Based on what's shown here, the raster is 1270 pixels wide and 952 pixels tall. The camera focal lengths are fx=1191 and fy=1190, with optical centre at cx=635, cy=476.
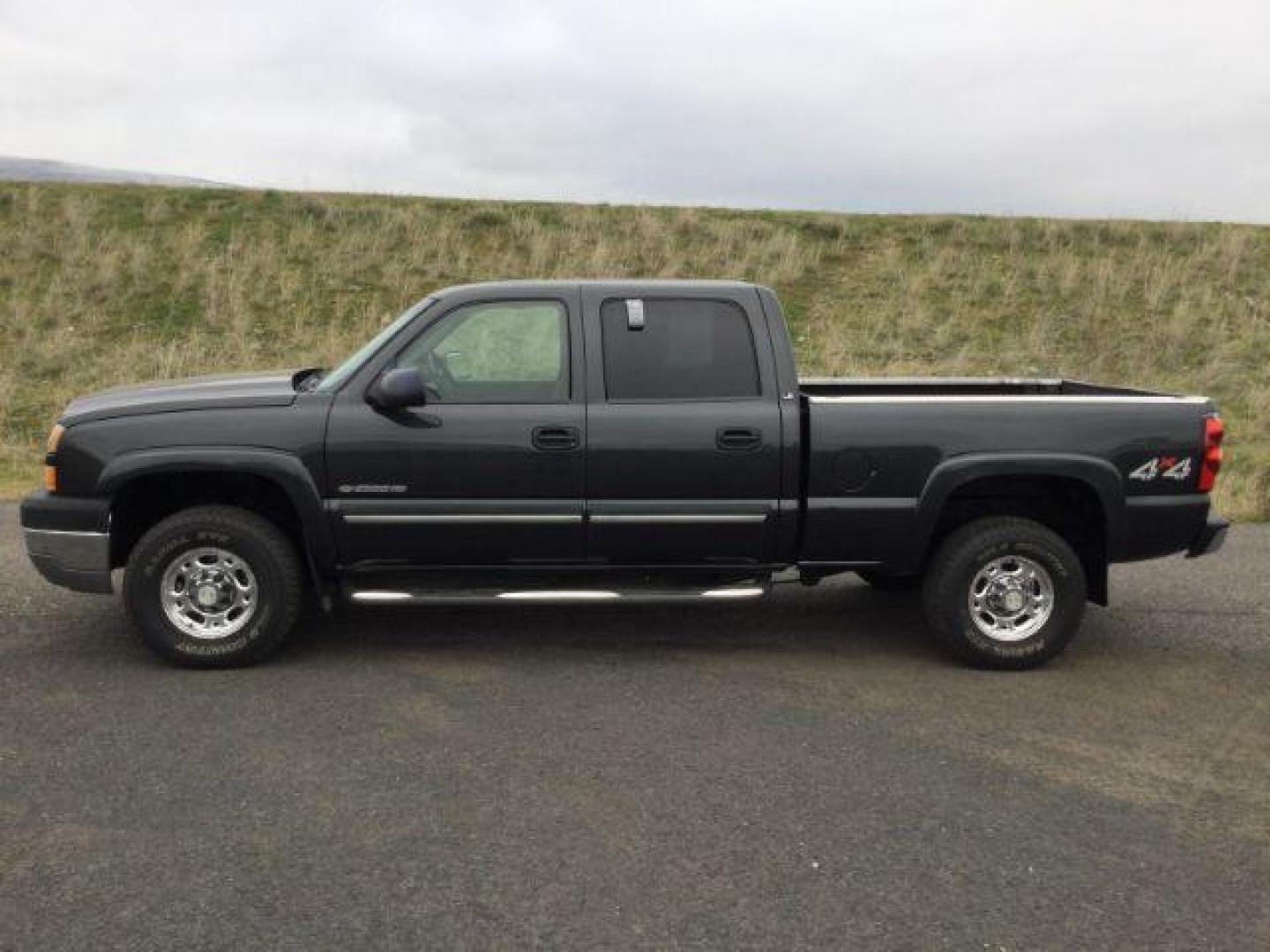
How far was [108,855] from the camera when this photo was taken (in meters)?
3.78

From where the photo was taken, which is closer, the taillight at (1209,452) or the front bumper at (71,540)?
the front bumper at (71,540)

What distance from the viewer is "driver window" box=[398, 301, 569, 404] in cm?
579

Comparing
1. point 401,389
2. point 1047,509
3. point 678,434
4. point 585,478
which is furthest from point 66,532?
point 1047,509

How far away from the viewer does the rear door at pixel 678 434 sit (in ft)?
18.8

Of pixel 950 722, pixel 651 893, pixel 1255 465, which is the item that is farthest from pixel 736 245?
pixel 651 893

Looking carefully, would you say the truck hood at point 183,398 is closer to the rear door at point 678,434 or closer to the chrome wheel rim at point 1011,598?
the rear door at point 678,434

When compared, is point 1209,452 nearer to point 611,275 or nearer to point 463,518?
point 463,518

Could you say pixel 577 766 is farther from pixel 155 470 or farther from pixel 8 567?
pixel 8 567

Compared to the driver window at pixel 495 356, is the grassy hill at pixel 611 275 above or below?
above

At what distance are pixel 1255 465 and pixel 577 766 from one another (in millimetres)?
11480

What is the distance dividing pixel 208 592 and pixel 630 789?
8.32ft

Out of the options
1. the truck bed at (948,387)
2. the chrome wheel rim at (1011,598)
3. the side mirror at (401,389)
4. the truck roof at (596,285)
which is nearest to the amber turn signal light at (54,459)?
the side mirror at (401,389)

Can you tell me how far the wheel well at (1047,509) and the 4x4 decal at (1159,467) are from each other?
231mm

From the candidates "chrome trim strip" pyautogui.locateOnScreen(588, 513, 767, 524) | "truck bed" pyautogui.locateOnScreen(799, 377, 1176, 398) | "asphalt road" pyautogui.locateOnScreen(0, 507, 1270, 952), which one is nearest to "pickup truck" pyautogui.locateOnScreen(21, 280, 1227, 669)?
"chrome trim strip" pyautogui.locateOnScreen(588, 513, 767, 524)
